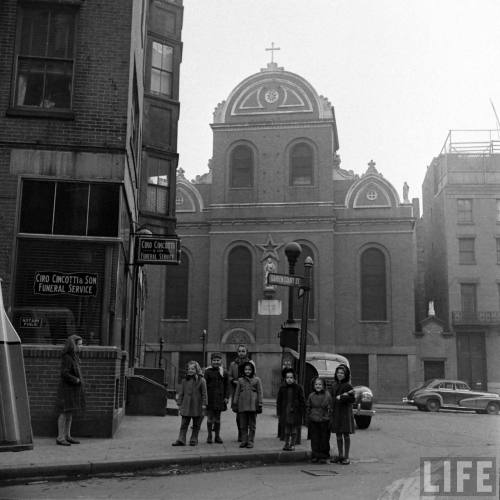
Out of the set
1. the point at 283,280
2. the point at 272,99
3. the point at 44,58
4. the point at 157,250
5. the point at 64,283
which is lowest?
the point at 64,283

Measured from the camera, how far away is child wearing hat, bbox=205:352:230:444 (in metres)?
12.1

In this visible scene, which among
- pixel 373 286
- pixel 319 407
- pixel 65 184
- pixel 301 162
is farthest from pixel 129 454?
pixel 301 162

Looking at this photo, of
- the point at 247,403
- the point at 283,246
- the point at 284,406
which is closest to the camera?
the point at 284,406

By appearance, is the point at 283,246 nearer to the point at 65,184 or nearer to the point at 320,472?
the point at 65,184

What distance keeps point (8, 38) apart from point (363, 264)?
27.8 meters

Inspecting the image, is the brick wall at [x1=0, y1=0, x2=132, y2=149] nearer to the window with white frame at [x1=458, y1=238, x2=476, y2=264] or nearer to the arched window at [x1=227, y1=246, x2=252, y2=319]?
the arched window at [x1=227, y1=246, x2=252, y2=319]

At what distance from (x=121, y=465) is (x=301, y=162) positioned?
31297 millimetres

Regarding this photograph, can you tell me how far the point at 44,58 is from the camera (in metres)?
13.2

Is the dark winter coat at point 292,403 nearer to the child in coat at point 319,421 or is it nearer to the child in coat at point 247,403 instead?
the child in coat at point 319,421

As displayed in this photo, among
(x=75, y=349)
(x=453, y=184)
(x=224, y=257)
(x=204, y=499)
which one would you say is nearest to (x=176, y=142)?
(x=75, y=349)

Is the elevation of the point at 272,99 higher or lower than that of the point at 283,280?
higher

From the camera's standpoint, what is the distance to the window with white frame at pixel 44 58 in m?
13.1

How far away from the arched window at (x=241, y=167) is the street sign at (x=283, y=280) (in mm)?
26746

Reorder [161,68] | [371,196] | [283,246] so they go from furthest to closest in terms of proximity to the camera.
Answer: [371,196] < [283,246] < [161,68]
